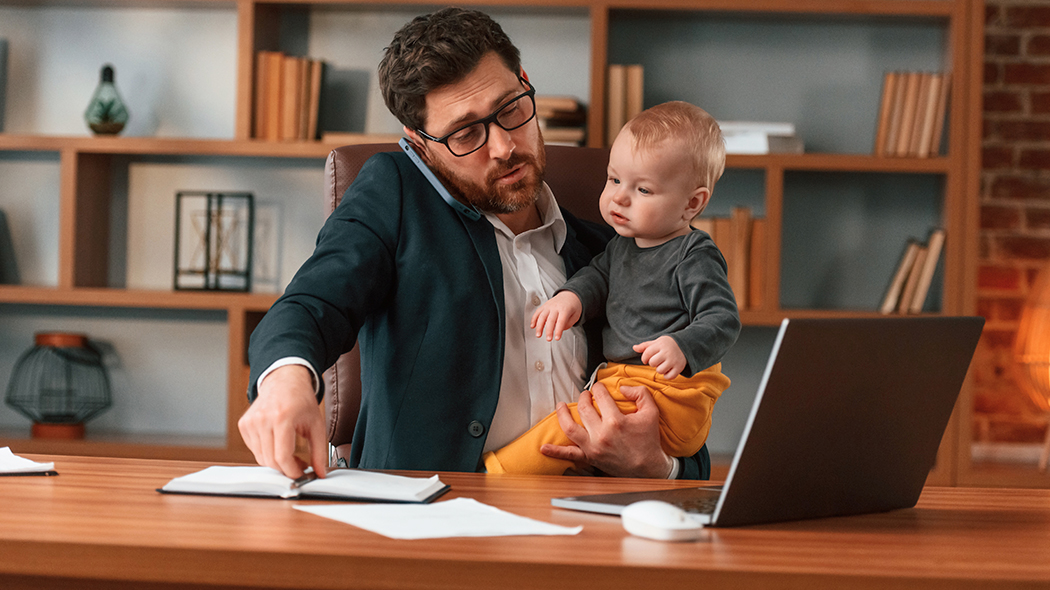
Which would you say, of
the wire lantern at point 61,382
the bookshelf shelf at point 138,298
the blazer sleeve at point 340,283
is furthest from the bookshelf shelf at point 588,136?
the blazer sleeve at point 340,283

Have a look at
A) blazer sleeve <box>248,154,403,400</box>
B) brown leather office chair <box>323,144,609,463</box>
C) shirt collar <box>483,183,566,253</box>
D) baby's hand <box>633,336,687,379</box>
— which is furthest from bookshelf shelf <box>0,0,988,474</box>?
baby's hand <box>633,336,687,379</box>

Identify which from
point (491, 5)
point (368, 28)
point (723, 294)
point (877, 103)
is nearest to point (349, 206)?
point (723, 294)

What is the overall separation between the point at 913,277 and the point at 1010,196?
1.74 ft

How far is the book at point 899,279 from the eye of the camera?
2.79 metres

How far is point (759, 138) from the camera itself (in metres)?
2.77

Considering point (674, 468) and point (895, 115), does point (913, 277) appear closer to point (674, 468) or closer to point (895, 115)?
point (895, 115)

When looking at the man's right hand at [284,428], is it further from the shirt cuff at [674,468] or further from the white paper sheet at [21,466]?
the shirt cuff at [674,468]

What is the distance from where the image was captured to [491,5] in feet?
9.28

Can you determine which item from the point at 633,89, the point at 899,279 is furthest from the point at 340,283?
the point at 899,279

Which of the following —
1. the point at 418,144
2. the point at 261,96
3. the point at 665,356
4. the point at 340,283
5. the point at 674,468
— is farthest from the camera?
the point at 261,96

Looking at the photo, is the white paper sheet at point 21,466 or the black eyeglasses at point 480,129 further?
the black eyeglasses at point 480,129

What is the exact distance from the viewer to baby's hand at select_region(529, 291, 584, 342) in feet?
4.33

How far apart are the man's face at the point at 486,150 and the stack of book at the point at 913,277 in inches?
67.7

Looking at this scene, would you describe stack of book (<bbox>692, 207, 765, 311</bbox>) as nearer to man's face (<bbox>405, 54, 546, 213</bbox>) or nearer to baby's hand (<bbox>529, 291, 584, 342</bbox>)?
man's face (<bbox>405, 54, 546, 213</bbox>)
